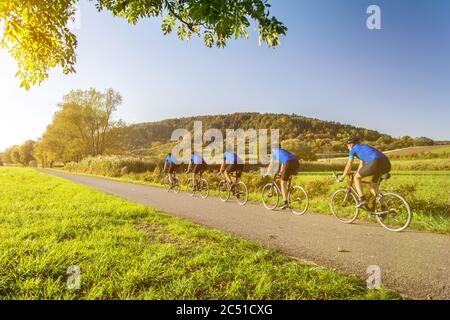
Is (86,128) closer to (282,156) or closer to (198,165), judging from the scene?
(198,165)

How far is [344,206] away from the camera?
7.86 m

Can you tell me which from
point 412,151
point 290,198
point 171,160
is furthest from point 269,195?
point 412,151

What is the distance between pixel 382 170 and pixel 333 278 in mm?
4281

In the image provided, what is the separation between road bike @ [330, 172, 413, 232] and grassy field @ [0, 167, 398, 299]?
3559mm

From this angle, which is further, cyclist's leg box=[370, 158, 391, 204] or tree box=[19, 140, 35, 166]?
tree box=[19, 140, 35, 166]

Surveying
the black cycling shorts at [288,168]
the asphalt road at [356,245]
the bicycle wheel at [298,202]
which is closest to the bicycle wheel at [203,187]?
the bicycle wheel at [298,202]

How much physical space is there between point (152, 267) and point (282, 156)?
6178mm

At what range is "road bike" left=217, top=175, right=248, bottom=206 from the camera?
10706mm

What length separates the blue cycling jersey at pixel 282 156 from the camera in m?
8.80

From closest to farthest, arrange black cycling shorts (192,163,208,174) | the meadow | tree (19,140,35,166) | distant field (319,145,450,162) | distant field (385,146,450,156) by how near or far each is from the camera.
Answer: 1. the meadow
2. black cycling shorts (192,163,208,174)
3. distant field (319,145,450,162)
4. distant field (385,146,450,156)
5. tree (19,140,35,166)

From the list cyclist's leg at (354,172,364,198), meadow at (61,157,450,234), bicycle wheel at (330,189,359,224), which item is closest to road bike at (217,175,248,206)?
meadow at (61,157,450,234)

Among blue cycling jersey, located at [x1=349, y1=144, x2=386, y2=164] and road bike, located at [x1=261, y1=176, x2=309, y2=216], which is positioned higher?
blue cycling jersey, located at [x1=349, y1=144, x2=386, y2=164]

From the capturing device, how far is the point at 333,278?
3467 mm

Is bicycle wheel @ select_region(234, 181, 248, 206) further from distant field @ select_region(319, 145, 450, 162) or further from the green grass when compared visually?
the green grass
